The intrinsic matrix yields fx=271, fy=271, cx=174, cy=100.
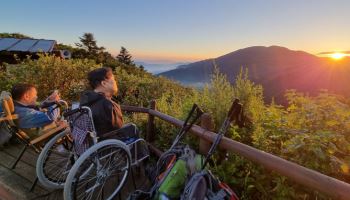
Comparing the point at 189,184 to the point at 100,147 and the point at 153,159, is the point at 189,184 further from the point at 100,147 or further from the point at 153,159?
the point at 153,159

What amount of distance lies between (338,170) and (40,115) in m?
3.31

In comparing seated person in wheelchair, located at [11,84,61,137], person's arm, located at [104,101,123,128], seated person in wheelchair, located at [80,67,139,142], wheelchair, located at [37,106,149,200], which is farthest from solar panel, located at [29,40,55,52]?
person's arm, located at [104,101,123,128]

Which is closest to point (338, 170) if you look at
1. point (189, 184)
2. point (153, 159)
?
point (189, 184)

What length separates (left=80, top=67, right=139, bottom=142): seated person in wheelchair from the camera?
276 cm

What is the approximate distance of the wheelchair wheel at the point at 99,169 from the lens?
2377mm

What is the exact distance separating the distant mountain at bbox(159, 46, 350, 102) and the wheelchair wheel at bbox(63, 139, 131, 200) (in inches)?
82.7

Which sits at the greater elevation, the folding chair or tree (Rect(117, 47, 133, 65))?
the folding chair

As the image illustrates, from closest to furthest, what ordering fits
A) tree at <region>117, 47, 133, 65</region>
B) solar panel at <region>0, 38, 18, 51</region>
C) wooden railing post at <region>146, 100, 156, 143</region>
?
wooden railing post at <region>146, 100, 156, 143</region> < solar panel at <region>0, 38, 18, 51</region> < tree at <region>117, 47, 133, 65</region>

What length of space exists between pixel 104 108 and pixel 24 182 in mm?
1415

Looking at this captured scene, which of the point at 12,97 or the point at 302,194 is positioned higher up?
the point at 12,97

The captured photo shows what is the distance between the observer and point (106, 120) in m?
2.78

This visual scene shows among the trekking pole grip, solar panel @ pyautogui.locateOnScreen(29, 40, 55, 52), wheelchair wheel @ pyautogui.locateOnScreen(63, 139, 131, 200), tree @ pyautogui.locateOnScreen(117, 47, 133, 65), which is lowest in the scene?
tree @ pyautogui.locateOnScreen(117, 47, 133, 65)

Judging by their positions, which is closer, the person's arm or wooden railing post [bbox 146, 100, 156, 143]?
the person's arm

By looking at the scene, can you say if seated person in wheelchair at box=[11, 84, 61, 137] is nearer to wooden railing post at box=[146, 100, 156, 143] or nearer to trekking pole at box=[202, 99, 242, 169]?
wooden railing post at box=[146, 100, 156, 143]
